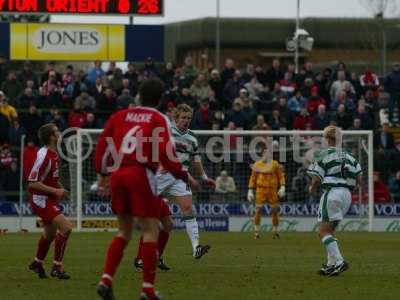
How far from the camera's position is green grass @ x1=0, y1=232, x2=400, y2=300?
44.8 ft

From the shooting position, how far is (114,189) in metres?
12.0

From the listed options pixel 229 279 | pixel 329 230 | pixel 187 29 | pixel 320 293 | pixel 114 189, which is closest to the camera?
pixel 114 189

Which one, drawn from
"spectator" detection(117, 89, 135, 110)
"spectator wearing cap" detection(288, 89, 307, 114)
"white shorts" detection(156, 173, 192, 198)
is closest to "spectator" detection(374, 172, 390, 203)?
"spectator wearing cap" detection(288, 89, 307, 114)

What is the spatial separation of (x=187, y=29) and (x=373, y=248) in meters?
38.9

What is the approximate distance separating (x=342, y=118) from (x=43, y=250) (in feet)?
64.3

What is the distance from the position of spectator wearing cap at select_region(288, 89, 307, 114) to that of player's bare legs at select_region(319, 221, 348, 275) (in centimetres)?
1821

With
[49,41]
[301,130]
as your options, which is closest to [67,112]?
[49,41]

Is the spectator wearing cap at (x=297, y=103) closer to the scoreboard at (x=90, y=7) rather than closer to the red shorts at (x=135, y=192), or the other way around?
the scoreboard at (x=90, y=7)

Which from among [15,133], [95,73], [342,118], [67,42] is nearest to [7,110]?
[15,133]

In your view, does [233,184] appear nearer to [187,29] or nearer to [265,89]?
[265,89]

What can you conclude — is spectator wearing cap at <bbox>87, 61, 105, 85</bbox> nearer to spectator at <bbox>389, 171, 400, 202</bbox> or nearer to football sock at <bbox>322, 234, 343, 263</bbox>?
spectator at <bbox>389, 171, 400, 202</bbox>

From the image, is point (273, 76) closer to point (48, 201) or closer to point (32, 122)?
point (32, 122)

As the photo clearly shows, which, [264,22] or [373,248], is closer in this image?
[373,248]

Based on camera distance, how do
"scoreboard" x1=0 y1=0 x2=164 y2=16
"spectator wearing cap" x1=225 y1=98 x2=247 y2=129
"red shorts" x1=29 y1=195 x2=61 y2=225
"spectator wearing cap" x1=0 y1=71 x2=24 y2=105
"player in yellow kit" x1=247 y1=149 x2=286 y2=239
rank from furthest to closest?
"spectator wearing cap" x1=0 y1=71 x2=24 y2=105 → "spectator wearing cap" x1=225 y1=98 x2=247 y2=129 → "scoreboard" x1=0 y1=0 x2=164 y2=16 → "player in yellow kit" x1=247 y1=149 x2=286 y2=239 → "red shorts" x1=29 y1=195 x2=61 y2=225
